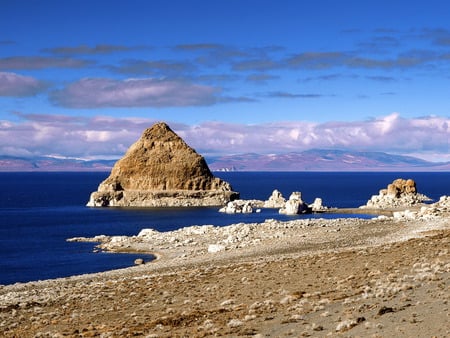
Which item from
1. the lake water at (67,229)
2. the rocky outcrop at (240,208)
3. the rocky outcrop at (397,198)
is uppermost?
the rocky outcrop at (397,198)

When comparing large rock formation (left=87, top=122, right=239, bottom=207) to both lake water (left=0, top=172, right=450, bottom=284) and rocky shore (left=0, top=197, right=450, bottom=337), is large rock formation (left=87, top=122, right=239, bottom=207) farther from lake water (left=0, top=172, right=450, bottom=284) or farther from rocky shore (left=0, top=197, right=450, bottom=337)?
rocky shore (left=0, top=197, right=450, bottom=337)

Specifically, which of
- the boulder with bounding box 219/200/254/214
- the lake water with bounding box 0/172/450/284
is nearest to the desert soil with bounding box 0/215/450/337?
the lake water with bounding box 0/172/450/284

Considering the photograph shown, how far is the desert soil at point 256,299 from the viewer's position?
802 inches

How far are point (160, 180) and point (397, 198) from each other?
2298 inches

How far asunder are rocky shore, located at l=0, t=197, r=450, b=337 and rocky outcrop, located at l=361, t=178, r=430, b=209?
69624 mm

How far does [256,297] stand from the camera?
28.6 metres

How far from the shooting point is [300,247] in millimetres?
51531

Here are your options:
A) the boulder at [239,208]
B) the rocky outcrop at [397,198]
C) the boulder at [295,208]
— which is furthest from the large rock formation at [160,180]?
the rocky outcrop at [397,198]

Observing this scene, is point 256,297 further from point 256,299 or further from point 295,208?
point 295,208

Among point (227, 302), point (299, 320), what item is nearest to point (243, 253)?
point (227, 302)

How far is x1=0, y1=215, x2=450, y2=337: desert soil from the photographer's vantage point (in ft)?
66.8

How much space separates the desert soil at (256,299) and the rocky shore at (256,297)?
0.05 metres

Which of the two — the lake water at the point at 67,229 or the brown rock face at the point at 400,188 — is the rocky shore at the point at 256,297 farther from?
the brown rock face at the point at 400,188

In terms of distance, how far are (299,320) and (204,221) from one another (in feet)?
272
